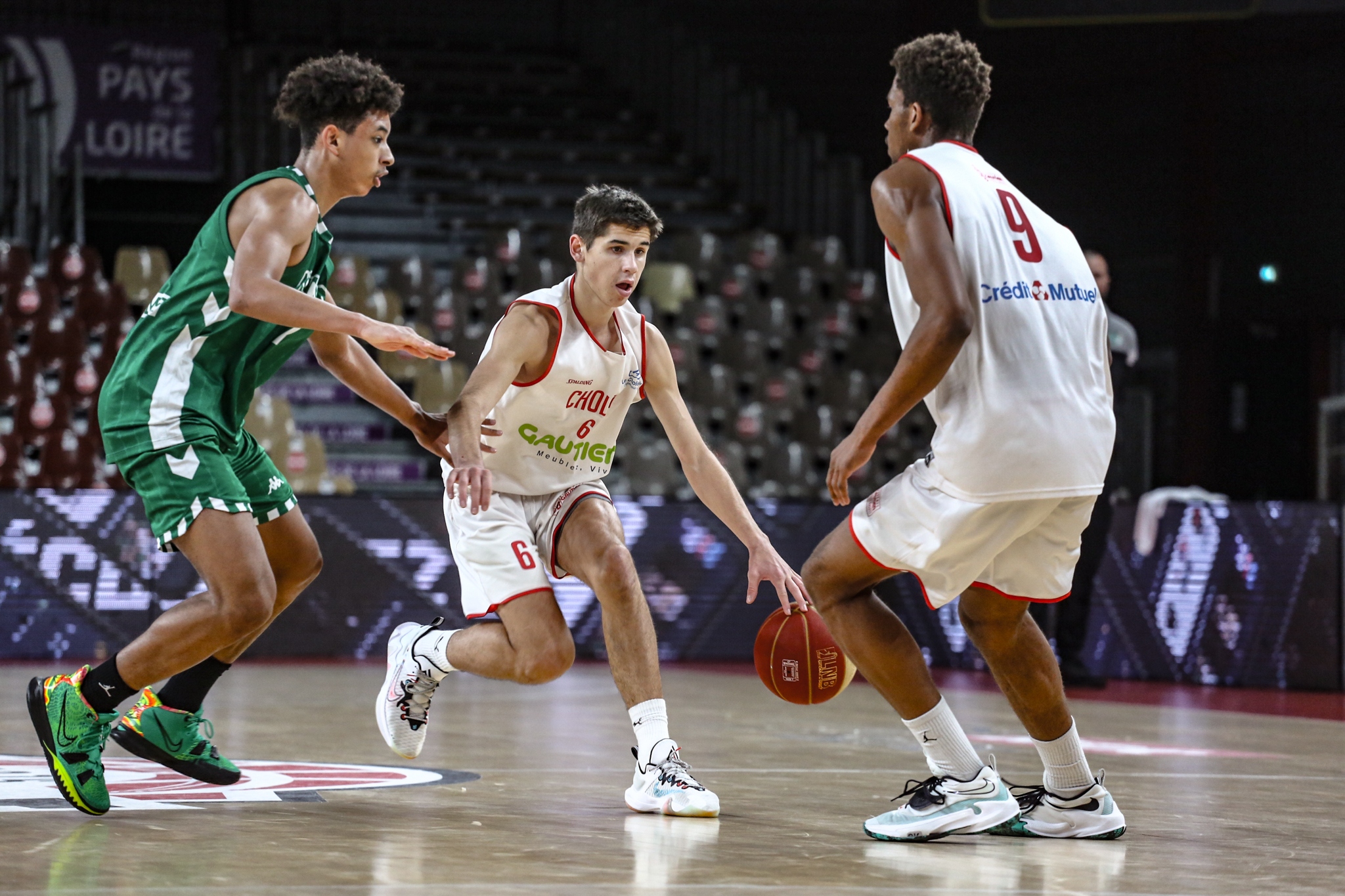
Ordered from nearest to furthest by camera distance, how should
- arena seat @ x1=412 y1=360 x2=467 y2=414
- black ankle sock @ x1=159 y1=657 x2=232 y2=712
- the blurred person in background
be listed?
black ankle sock @ x1=159 y1=657 x2=232 y2=712
the blurred person in background
arena seat @ x1=412 y1=360 x2=467 y2=414

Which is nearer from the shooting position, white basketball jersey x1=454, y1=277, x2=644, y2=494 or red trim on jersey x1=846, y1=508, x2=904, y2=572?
red trim on jersey x1=846, y1=508, x2=904, y2=572

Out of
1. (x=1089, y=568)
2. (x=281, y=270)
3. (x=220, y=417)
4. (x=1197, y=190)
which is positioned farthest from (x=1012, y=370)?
(x=1197, y=190)

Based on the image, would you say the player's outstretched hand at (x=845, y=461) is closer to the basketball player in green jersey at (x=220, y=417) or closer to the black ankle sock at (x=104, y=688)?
the basketball player in green jersey at (x=220, y=417)

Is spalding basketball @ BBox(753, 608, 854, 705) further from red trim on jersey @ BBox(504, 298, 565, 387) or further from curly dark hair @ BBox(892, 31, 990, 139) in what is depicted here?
curly dark hair @ BBox(892, 31, 990, 139)

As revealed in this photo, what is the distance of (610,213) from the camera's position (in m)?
4.43

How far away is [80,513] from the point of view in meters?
9.68

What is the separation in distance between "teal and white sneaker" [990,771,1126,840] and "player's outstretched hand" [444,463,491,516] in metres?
1.40

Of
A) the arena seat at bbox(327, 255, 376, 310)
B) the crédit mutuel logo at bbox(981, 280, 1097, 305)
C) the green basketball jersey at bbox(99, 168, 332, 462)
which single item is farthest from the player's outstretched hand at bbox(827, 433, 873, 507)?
the arena seat at bbox(327, 255, 376, 310)

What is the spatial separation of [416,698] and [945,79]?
6.95 feet

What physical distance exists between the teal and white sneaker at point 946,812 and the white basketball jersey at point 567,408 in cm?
132

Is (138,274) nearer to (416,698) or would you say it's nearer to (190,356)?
(416,698)

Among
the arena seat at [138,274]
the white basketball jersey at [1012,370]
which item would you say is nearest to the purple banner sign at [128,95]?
the arena seat at [138,274]

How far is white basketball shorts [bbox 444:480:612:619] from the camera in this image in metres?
4.45

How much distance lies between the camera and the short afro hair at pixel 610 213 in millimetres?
4434
